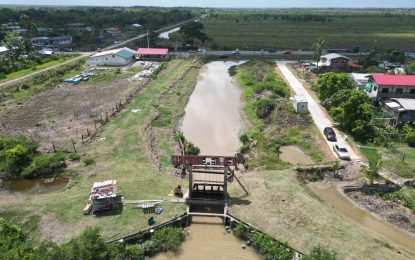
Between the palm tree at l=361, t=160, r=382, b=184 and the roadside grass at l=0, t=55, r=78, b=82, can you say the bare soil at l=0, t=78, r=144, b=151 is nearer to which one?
the roadside grass at l=0, t=55, r=78, b=82

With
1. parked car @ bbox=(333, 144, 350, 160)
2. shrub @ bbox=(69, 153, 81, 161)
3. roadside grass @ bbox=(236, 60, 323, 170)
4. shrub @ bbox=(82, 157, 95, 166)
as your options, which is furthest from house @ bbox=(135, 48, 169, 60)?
parked car @ bbox=(333, 144, 350, 160)


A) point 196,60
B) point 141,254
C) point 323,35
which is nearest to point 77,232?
point 141,254

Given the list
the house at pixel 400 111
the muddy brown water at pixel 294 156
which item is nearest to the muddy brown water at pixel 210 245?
the muddy brown water at pixel 294 156

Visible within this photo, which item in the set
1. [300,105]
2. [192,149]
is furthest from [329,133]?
[192,149]

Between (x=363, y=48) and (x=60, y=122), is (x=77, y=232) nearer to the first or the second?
(x=60, y=122)

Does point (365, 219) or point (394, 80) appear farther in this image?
point (394, 80)

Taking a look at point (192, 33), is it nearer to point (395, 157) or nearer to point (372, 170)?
point (395, 157)
